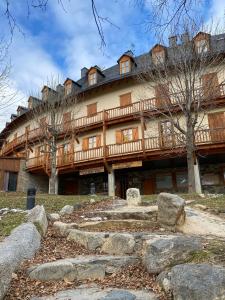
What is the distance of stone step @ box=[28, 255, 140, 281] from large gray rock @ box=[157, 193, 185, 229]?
200cm

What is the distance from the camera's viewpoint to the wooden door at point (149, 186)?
69.6 ft

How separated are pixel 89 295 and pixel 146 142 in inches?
642

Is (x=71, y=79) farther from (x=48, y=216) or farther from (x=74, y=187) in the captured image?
(x=48, y=216)

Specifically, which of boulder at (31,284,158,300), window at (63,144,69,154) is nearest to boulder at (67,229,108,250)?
boulder at (31,284,158,300)

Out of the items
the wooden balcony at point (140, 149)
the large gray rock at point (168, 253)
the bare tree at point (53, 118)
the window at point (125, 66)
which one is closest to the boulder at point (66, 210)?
the large gray rock at point (168, 253)

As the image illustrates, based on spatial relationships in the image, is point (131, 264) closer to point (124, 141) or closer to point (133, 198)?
point (133, 198)

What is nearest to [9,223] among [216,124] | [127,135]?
[216,124]

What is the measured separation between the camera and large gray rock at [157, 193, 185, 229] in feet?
22.0

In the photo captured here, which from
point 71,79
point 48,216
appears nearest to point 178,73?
point 48,216

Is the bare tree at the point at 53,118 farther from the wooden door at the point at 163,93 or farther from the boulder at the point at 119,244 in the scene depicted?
the boulder at the point at 119,244

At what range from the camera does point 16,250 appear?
4793mm

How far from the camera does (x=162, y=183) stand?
20938 mm

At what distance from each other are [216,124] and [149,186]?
21.2ft

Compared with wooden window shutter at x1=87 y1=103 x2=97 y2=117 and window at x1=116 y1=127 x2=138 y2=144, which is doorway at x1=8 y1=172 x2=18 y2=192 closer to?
wooden window shutter at x1=87 y1=103 x2=97 y2=117
